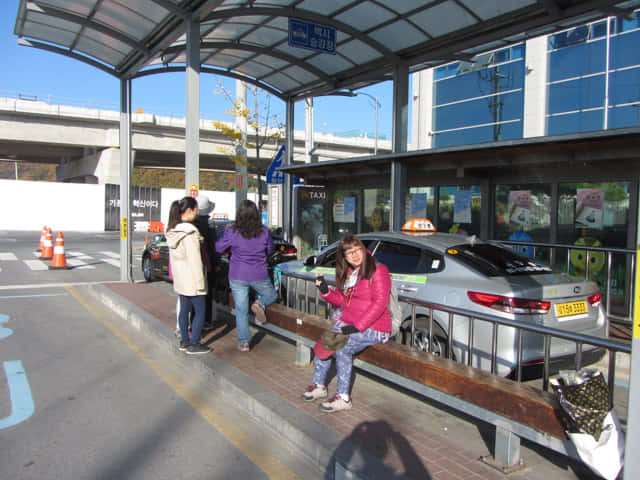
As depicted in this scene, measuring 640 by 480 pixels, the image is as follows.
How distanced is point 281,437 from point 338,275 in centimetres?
143

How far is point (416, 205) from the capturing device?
1119 centimetres

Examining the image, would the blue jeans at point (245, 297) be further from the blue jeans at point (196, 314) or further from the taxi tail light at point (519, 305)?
the taxi tail light at point (519, 305)

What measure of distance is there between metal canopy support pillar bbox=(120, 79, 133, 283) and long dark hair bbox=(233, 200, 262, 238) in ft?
20.7

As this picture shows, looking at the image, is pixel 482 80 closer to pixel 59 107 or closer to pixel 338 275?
pixel 338 275

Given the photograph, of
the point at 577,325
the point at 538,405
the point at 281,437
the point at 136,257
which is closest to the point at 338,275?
the point at 281,437

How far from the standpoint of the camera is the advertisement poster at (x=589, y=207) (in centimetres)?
828

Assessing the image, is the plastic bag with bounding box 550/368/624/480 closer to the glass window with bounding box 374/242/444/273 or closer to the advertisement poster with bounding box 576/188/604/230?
the glass window with bounding box 374/242/444/273

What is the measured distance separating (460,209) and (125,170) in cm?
723

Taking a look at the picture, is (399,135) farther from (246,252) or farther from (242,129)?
(242,129)

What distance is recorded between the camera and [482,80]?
87.7ft

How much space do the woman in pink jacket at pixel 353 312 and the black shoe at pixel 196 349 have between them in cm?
181

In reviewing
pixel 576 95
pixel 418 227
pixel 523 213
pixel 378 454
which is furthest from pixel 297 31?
pixel 576 95

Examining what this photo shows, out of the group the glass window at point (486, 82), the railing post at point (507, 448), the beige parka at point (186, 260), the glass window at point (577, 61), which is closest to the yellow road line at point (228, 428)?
the beige parka at point (186, 260)

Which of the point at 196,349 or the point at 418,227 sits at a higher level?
the point at 418,227
